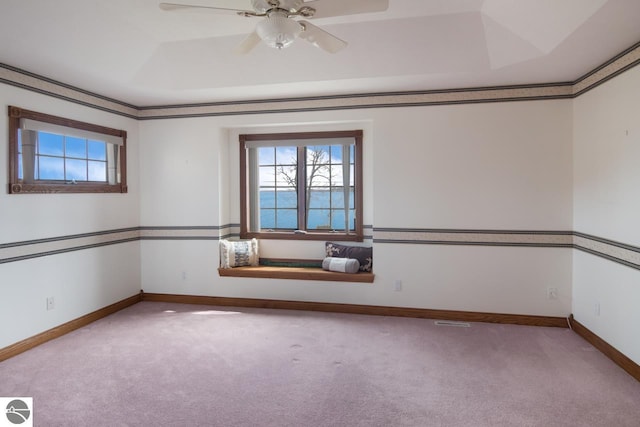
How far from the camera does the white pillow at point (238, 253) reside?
15.7ft

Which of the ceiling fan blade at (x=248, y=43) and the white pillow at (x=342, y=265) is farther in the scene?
the white pillow at (x=342, y=265)

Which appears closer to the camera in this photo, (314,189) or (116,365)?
(116,365)

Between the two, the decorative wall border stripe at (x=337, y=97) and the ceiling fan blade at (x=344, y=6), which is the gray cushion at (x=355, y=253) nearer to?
the decorative wall border stripe at (x=337, y=97)

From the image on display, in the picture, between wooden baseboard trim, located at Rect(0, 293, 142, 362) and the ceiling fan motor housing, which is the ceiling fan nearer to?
the ceiling fan motor housing

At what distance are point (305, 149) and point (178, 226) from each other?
1.82 meters

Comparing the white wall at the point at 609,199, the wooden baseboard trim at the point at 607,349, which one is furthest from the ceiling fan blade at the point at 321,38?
the wooden baseboard trim at the point at 607,349

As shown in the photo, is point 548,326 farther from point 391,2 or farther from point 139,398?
point 139,398

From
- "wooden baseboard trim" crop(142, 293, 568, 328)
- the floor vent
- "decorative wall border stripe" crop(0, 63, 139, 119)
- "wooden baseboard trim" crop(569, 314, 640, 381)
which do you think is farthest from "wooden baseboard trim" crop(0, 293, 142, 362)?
"wooden baseboard trim" crop(569, 314, 640, 381)

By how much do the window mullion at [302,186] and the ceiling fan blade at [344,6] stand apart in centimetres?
278

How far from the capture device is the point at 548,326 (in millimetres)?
3967

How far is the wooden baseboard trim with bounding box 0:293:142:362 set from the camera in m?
3.31

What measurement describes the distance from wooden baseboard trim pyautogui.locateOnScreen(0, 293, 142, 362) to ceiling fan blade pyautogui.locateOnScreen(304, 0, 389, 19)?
11.6ft

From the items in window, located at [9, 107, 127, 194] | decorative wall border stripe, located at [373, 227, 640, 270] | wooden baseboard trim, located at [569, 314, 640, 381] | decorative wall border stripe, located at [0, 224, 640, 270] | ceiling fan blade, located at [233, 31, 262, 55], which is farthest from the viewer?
decorative wall border stripe, located at [373, 227, 640, 270]

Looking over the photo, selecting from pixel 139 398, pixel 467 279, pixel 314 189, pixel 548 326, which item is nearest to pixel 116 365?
pixel 139 398
